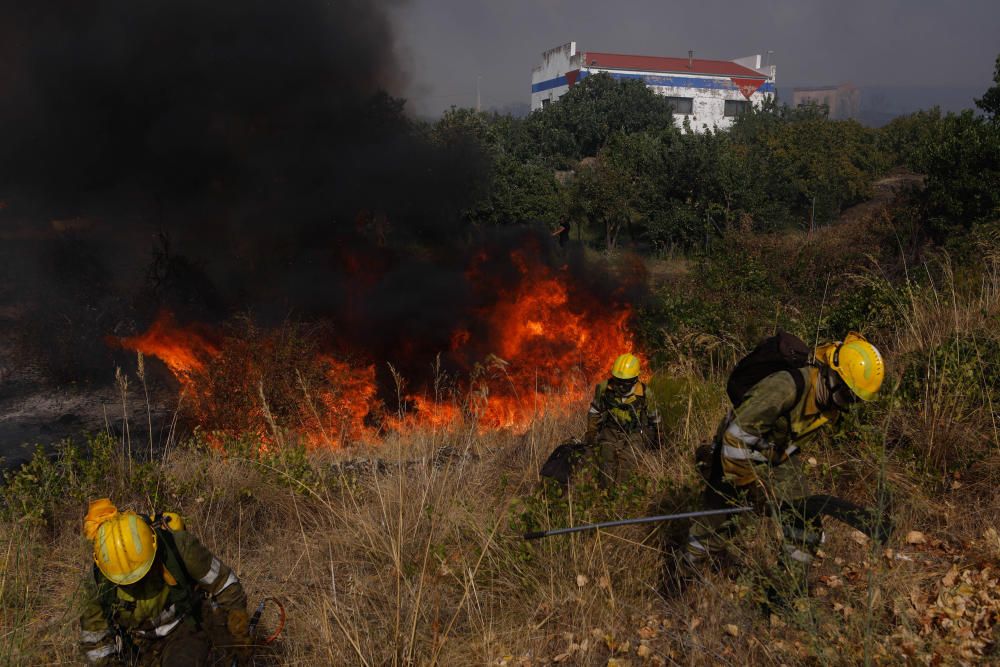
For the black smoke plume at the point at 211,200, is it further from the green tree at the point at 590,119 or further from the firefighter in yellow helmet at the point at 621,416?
the green tree at the point at 590,119

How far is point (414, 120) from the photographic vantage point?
1574 centimetres

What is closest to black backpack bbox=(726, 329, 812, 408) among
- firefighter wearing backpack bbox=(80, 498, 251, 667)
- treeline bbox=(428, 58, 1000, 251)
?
firefighter wearing backpack bbox=(80, 498, 251, 667)

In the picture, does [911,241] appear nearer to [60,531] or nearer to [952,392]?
[952,392]

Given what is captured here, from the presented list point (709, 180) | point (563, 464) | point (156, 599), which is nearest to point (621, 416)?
point (563, 464)

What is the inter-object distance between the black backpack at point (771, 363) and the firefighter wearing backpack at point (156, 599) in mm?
2723

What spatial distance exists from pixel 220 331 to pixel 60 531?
705 cm

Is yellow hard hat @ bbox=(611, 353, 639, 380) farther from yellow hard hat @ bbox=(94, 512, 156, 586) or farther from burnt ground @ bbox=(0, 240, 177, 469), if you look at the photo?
burnt ground @ bbox=(0, 240, 177, 469)

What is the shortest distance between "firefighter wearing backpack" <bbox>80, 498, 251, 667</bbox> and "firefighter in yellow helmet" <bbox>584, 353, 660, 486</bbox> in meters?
3.03

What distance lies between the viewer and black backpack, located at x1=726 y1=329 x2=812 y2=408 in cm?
308

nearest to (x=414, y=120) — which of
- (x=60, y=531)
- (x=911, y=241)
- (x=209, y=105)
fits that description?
(x=209, y=105)

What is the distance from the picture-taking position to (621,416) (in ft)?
17.5

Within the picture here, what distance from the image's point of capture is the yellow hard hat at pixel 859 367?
9.52ft

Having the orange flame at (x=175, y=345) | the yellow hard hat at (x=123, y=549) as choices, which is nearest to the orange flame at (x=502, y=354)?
the orange flame at (x=175, y=345)

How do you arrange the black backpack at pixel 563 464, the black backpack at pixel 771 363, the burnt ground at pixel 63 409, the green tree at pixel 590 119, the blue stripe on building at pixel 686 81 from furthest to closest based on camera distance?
the blue stripe on building at pixel 686 81 → the green tree at pixel 590 119 → the burnt ground at pixel 63 409 → the black backpack at pixel 563 464 → the black backpack at pixel 771 363
